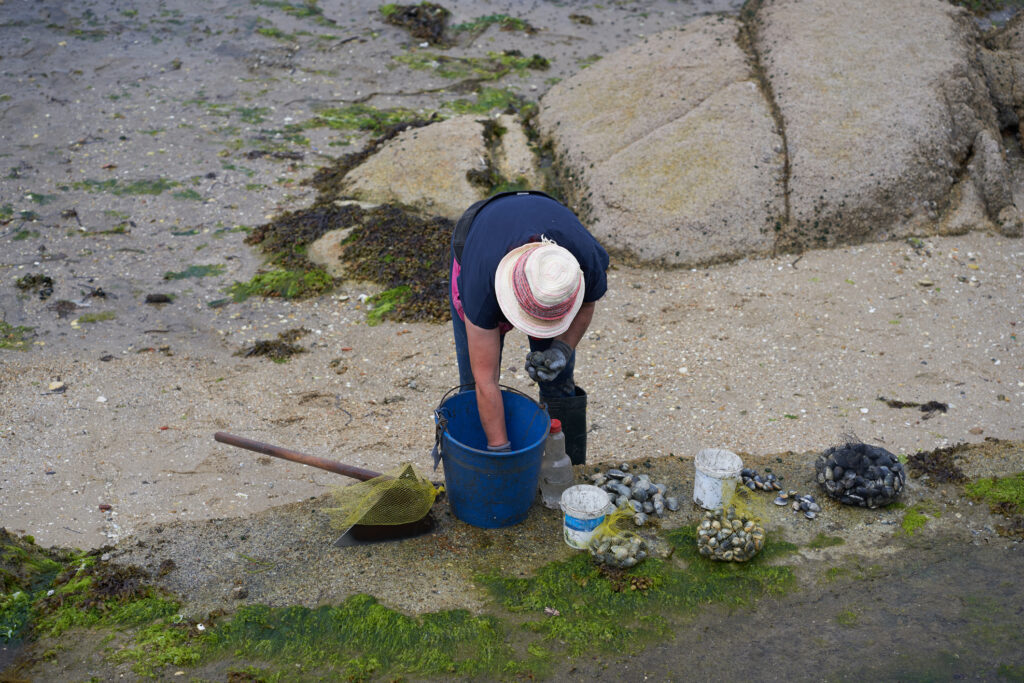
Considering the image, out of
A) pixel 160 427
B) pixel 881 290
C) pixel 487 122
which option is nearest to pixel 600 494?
pixel 160 427

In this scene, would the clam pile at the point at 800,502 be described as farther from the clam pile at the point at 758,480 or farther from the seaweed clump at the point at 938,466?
the seaweed clump at the point at 938,466

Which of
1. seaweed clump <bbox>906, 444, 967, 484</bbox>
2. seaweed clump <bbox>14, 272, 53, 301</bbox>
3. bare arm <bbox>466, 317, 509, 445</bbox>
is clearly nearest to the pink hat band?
bare arm <bbox>466, 317, 509, 445</bbox>

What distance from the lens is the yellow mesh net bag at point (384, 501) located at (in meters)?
3.70

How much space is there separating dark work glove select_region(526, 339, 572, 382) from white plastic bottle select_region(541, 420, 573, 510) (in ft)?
1.55

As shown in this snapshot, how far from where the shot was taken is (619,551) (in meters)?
3.61

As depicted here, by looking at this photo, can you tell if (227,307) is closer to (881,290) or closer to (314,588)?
(314,588)

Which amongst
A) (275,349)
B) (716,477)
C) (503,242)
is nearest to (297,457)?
(503,242)

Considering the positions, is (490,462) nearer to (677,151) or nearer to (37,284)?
(677,151)

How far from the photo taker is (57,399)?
5176 mm

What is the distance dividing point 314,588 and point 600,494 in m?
1.33

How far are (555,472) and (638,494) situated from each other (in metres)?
0.42

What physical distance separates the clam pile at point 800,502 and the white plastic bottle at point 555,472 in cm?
103

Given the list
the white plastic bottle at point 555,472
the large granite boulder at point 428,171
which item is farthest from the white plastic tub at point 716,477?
the large granite boulder at point 428,171

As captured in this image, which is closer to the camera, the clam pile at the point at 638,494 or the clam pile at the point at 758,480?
the clam pile at the point at 638,494
